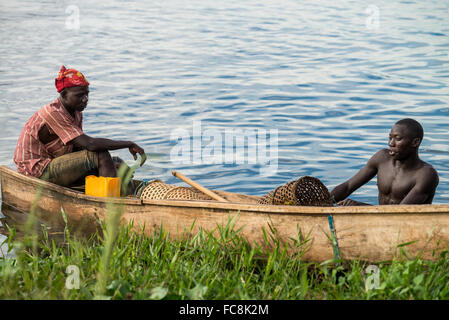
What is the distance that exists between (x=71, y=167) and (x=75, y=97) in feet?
2.07

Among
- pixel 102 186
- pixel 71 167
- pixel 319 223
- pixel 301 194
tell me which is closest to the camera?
pixel 319 223

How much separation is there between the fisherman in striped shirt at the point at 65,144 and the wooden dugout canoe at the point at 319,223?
50cm

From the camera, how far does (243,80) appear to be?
14.1 m

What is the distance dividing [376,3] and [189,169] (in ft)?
63.5

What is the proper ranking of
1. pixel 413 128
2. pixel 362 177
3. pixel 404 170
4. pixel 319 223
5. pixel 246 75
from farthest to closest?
pixel 246 75 → pixel 362 177 → pixel 404 170 → pixel 413 128 → pixel 319 223

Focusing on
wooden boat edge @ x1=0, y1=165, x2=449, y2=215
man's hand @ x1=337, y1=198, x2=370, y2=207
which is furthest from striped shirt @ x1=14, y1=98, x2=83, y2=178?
man's hand @ x1=337, y1=198, x2=370, y2=207

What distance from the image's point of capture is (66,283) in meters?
3.66

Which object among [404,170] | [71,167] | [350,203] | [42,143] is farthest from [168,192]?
[404,170]

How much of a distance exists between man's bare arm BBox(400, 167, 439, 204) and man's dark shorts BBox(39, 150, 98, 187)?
271 centimetres

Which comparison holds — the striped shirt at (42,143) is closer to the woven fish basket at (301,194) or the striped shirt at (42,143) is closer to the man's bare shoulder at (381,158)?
the woven fish basket at (301,194)

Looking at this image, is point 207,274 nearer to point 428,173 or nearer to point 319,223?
point 319,223

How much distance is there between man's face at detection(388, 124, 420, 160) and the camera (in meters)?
4.89
